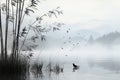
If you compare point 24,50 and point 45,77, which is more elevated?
point 24,50

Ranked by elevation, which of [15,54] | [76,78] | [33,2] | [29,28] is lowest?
[76,78]

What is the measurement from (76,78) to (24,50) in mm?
2142

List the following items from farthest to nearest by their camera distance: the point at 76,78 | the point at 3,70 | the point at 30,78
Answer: the point at 76,78
the point at 30,78
the point at 3,70

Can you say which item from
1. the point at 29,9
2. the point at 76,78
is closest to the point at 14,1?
the point at 29,9

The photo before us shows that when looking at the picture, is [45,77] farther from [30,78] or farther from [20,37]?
[20,37]

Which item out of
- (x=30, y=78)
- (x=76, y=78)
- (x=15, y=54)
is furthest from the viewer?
(x=76, y=78)

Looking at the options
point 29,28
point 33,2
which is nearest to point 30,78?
point 29,28

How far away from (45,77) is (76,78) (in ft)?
3.63

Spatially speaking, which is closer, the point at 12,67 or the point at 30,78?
the point at 12,67

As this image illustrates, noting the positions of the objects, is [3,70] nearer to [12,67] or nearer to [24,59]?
[12,67]

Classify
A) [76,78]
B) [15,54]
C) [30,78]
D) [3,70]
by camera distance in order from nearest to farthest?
1. [3,70]
2. [15,54]
3. [30,78]
4. [76,78]

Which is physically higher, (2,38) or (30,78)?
(2,38)

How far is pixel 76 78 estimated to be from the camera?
13.4 m

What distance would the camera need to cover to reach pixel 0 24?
11836mm
